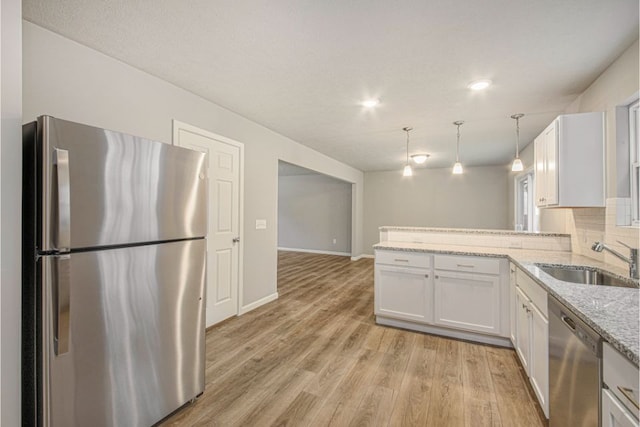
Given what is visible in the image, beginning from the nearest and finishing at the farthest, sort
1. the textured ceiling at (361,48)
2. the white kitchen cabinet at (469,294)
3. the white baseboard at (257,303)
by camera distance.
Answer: the textured ceiling at (361,48), the white kitchen cabinet at (469,294), the white baseboard at (257,303)

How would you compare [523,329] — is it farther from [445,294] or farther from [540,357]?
[445,294]

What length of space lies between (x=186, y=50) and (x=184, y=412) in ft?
8.12

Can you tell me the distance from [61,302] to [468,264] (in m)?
3.00

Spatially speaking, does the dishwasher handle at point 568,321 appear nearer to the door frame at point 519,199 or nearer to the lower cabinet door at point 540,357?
the lower cabinet door at point 540,357

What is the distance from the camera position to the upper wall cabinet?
2.21m

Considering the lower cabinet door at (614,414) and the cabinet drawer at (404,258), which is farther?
the cabinet drawer at (404,258)

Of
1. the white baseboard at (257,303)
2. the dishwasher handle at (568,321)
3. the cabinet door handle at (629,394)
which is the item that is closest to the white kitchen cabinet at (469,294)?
the dishwasher handle at (568,321)

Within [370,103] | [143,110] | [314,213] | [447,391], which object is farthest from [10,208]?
[314,213]

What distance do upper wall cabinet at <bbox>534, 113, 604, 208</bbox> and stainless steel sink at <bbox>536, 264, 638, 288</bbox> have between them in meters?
0.50

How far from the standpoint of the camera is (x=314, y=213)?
338 inches

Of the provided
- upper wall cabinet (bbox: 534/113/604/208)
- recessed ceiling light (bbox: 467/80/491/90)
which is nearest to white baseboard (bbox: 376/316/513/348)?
upper wall cabinet (bbox: 534/113/604/208)

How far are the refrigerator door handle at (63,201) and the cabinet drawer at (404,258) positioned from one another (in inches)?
105

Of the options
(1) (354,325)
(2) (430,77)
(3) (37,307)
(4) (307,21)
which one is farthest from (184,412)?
(2) (430,77)

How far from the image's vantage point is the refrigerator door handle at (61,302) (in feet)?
4.05
